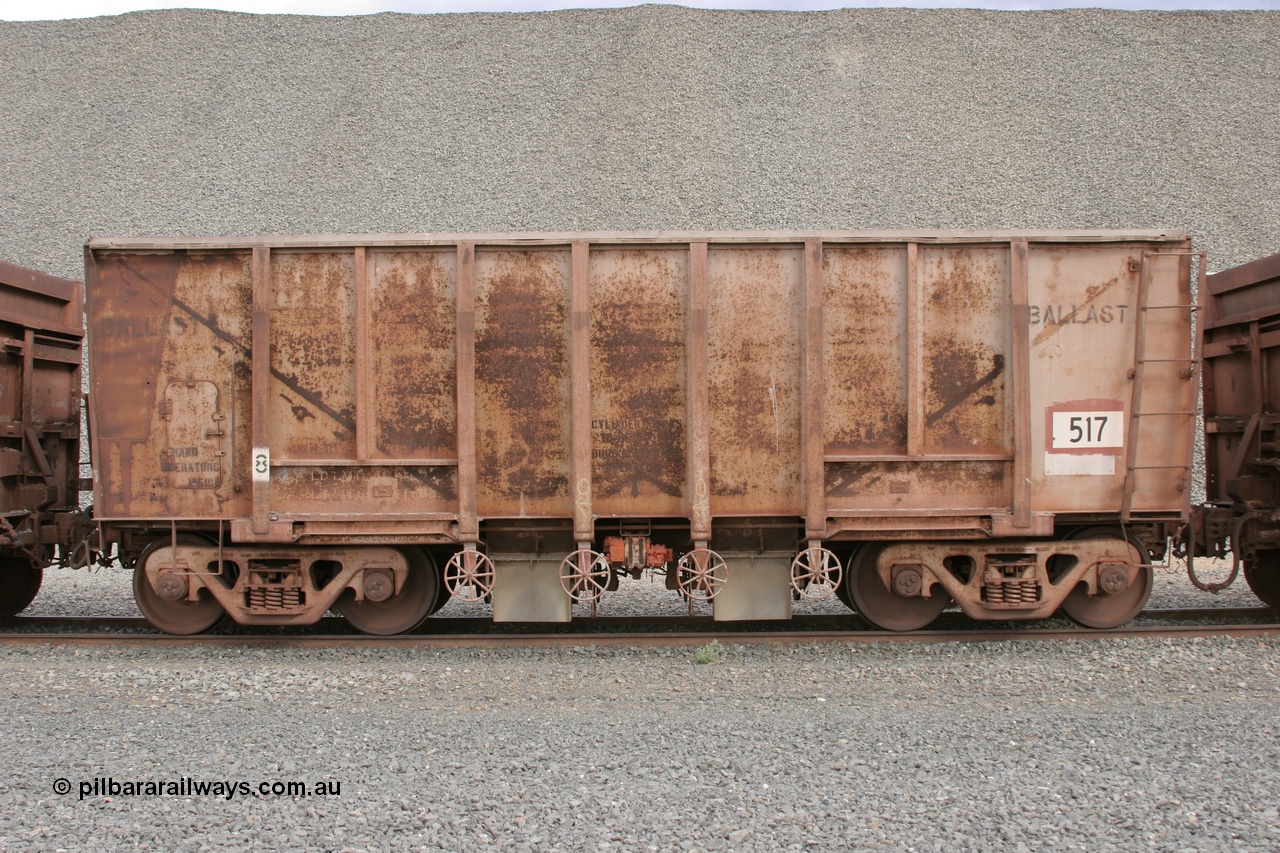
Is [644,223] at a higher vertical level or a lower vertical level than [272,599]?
higher

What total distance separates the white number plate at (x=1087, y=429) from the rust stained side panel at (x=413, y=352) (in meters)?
5.00

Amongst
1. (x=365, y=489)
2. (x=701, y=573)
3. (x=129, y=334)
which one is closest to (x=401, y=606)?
(x=365, y=489)

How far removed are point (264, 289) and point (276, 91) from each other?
2729 cm

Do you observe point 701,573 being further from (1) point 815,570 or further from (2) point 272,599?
(2) point 272,599

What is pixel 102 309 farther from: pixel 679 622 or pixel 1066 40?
pixel 1066 40

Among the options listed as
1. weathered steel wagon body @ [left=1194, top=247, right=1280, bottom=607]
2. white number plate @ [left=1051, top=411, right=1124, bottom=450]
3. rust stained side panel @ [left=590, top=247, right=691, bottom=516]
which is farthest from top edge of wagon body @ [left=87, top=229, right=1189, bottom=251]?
weathered steel wagon body @ [left=1194, top=247, right=1280, bottom=607]

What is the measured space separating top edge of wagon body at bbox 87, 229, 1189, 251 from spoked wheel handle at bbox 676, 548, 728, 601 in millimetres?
2560

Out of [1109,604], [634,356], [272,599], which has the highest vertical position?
[634,356]

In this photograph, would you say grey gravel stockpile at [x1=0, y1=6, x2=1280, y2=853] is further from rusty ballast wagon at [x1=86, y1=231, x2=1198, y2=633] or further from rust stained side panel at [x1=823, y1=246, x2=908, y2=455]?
rust stained side panel at [x1=823, y1=246, x2=908, y2=455]

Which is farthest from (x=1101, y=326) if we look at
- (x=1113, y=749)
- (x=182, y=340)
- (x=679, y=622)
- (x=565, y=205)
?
(x=565, y=205)

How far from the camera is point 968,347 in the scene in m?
6.82

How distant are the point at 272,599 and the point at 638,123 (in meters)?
23.4

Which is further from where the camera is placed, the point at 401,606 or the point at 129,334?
the point at 401,606

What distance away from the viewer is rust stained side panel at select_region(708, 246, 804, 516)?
22.2 feet
